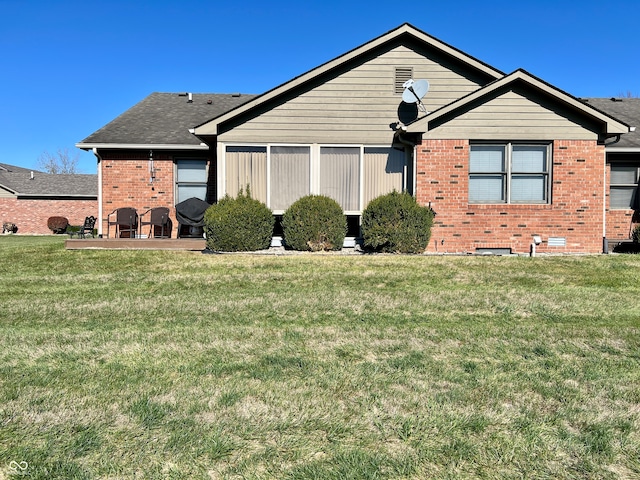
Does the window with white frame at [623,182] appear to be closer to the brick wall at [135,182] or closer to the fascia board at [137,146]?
the fascia board at [137,146]

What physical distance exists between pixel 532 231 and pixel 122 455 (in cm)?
1034

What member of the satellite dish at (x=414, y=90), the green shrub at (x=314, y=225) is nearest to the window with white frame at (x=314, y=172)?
the satellite dish at (x=414, y=90)

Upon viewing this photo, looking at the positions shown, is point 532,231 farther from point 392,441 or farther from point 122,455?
point 122,455

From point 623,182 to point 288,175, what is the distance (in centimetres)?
933

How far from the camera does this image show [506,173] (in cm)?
1065

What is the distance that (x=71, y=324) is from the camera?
4.69m

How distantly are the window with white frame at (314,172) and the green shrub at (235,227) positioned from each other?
169 centimetres

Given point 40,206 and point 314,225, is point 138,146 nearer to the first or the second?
point 314,225

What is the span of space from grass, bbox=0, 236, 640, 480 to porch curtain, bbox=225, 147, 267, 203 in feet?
17.6

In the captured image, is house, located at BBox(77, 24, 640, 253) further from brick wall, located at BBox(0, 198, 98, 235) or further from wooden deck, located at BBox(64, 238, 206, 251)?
brick wall, located at BBox(0, 198, 98, 235)

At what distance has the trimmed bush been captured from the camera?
97.6 feet

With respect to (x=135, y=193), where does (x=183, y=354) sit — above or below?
below

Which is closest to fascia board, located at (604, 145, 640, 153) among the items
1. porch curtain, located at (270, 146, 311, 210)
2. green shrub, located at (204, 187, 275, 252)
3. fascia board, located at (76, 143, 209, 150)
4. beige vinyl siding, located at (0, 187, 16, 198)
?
porch curtain, located at (270, 146, 311, 210)

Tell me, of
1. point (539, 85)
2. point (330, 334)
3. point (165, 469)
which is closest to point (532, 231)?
Answer: point (539, 85)
